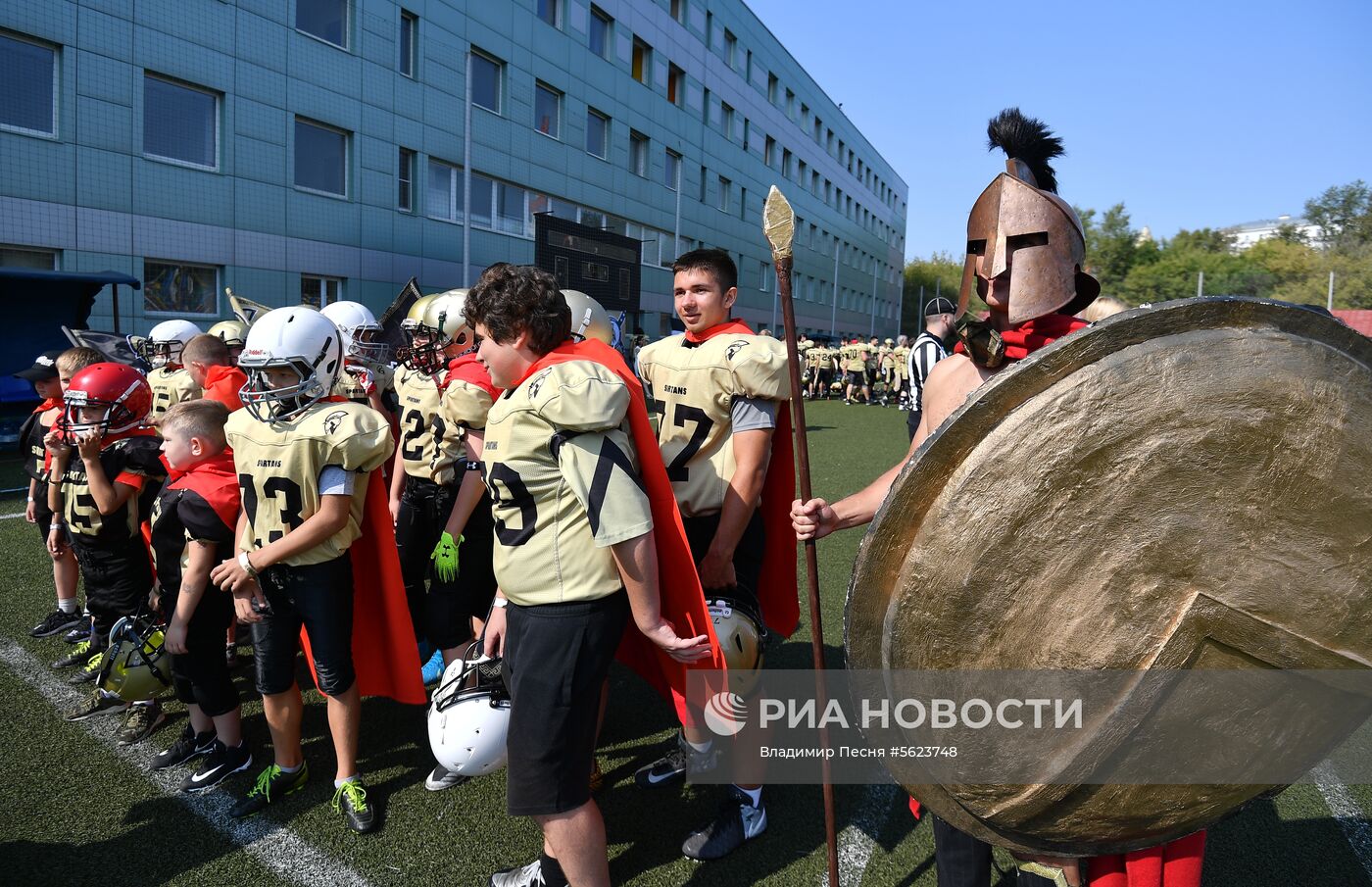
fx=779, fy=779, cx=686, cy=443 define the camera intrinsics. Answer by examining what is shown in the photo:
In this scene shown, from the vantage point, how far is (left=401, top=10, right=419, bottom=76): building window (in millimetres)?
18484

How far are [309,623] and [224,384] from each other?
2.54 m

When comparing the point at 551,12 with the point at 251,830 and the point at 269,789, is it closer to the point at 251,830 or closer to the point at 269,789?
the point at 269,789

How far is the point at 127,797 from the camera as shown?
3207 mm

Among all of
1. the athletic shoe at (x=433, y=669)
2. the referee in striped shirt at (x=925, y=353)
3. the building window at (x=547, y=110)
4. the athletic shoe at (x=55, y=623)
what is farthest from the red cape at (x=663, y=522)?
the building window at (x=547, y=110)

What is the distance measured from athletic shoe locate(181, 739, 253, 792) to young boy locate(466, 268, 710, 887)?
1.92m

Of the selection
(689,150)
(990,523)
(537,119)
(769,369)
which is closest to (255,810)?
(769,369)

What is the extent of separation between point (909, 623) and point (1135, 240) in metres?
90.3

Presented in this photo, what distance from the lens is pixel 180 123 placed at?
14.2 metres

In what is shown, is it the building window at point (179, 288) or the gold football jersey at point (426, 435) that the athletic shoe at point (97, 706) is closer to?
the gold football jersey at point (426, 435)

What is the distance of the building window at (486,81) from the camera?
20.7m

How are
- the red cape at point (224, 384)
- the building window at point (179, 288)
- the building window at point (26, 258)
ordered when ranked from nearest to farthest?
the red cape at point (224, 384)
the building window at point (26, 258)
the building window at point (179, 288)

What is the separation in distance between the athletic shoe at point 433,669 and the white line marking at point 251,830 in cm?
129

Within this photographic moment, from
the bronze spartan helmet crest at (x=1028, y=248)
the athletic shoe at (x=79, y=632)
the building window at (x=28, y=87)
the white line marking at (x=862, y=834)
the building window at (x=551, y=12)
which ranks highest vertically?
the building window at (x=551, y=12)

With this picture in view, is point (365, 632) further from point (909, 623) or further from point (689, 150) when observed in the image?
point (689, 150)
